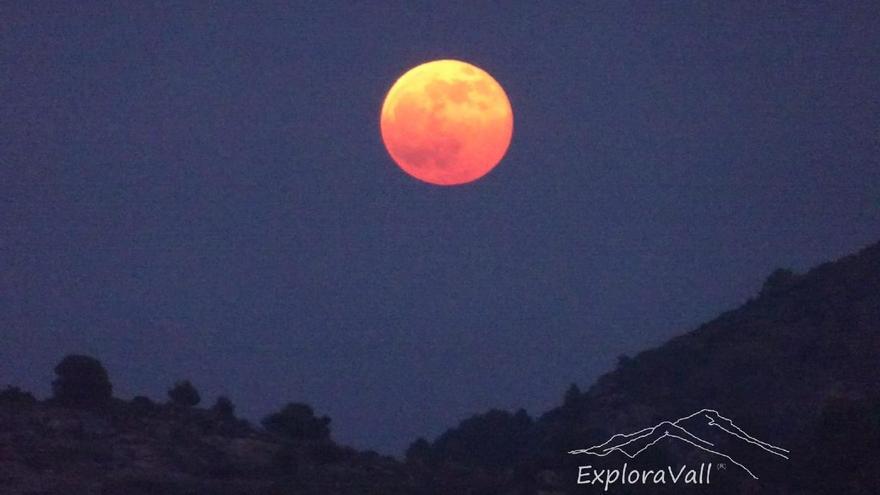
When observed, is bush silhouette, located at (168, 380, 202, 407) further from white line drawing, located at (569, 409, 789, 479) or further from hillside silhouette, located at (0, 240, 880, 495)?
white line drawing, located at (569, 409, 789, 479)

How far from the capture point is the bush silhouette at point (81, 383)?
1647 inches

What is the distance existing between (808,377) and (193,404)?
27.9 m

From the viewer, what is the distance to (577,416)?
5284 centimetres

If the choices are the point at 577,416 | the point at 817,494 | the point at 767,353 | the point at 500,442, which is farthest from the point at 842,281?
the point at 817,494

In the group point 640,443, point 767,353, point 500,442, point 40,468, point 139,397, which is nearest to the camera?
point 40,468

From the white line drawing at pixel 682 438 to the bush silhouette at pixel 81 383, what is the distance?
62.7 ft

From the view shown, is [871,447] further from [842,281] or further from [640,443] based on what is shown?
[842,281]

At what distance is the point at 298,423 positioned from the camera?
49.6 m

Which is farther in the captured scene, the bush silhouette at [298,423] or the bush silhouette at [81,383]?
the bush silhouette at [298,423]

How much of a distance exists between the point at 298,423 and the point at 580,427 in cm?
1318

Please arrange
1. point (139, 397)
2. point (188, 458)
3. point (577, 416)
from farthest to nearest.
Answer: point (577, 416) → point (139, 397) → point (188, 458)

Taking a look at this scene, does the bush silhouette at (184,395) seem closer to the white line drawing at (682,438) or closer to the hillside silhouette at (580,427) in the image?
the hillside silhouette at (580,427)

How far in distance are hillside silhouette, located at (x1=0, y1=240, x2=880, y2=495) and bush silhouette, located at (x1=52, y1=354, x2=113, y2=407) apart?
7 centimetres

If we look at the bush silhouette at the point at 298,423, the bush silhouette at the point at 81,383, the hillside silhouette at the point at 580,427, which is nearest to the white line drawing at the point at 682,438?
the hillside silhouette at the point at 580,427
